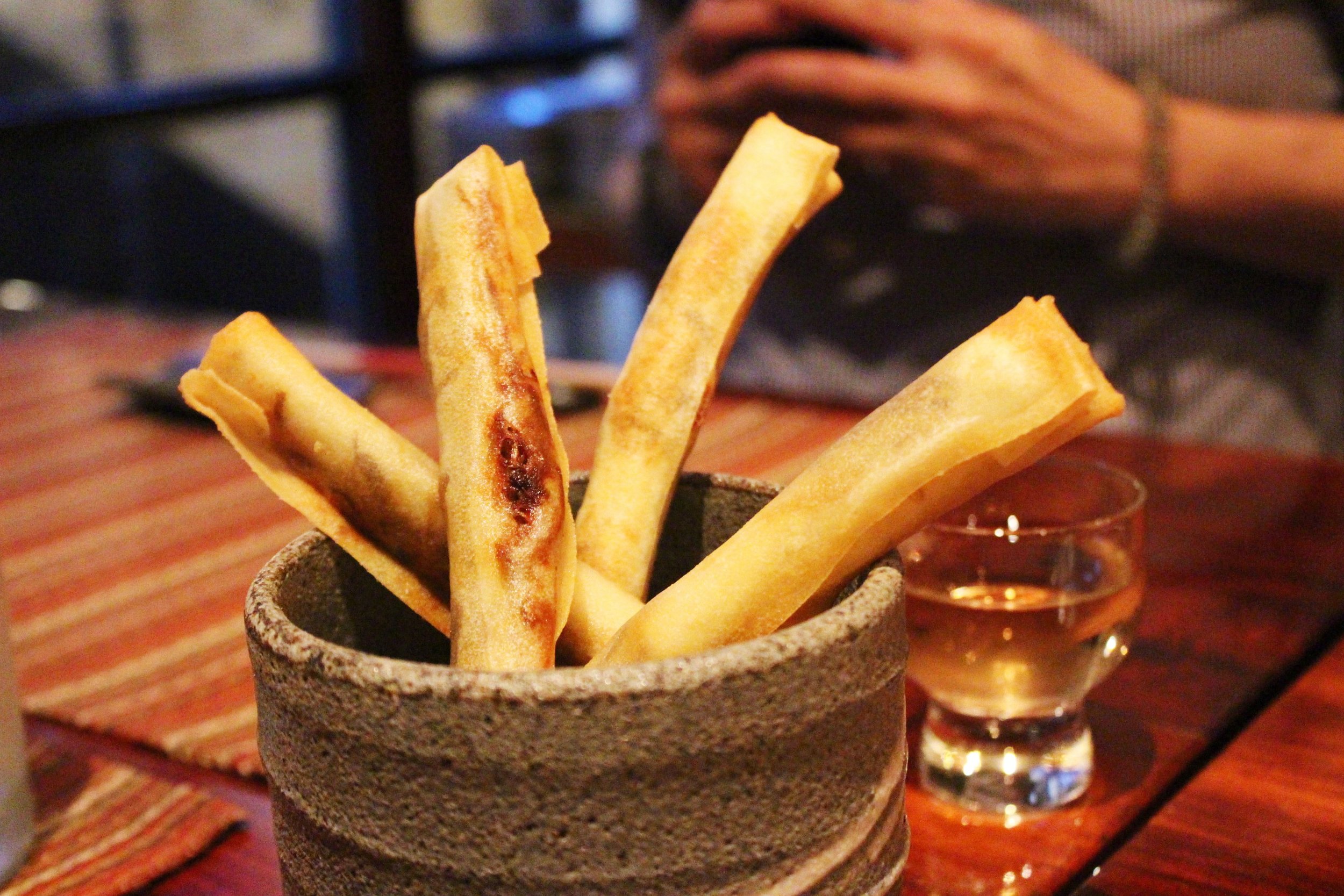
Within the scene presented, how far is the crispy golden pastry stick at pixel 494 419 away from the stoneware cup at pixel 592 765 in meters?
0.04

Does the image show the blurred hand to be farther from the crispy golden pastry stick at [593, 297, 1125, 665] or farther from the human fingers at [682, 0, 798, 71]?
the crispy golden pastry stick at [593, 297, 1125, 665]

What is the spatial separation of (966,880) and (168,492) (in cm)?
61

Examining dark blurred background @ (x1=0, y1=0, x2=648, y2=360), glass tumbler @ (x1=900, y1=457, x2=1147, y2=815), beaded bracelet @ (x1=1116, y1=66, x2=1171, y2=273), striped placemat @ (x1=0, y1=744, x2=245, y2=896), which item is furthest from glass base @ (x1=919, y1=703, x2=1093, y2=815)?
dark blurred background @ (x1=0, y1=0, x2=648, y2=360)

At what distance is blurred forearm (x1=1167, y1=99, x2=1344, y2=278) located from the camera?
3.63 ft

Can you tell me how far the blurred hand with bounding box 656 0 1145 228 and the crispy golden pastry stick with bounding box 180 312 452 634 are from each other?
895 millimetres

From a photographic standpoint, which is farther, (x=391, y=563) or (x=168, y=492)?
(x=168, y=492)

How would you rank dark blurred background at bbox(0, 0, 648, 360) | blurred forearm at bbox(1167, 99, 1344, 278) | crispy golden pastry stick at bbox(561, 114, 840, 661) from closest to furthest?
1. crispy golden pastry stick at bbox(561, 114, 840, 661)
2. blurred forearm at bbox(1167, 99, 1344, 278)
3. dark blurred background at bbox(0, 0, 648, 360)

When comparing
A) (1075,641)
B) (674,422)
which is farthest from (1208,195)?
(674,422)

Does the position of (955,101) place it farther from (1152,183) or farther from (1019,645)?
(1019,645)

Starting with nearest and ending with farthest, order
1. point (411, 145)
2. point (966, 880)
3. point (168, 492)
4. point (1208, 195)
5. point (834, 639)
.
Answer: point (834, 639) < point (966, 880) < point (168, 492) < point (1208, 195) < point (411, 145)

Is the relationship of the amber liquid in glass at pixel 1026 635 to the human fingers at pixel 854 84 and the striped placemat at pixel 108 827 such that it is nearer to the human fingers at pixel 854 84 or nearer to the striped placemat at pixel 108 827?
the striped placemat at pixel 108 827

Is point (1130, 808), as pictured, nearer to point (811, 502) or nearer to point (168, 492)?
point (811, 502)

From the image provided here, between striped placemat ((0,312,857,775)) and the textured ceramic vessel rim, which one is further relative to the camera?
striped placemat ((0,312,857,775))

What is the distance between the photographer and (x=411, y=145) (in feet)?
10.8
